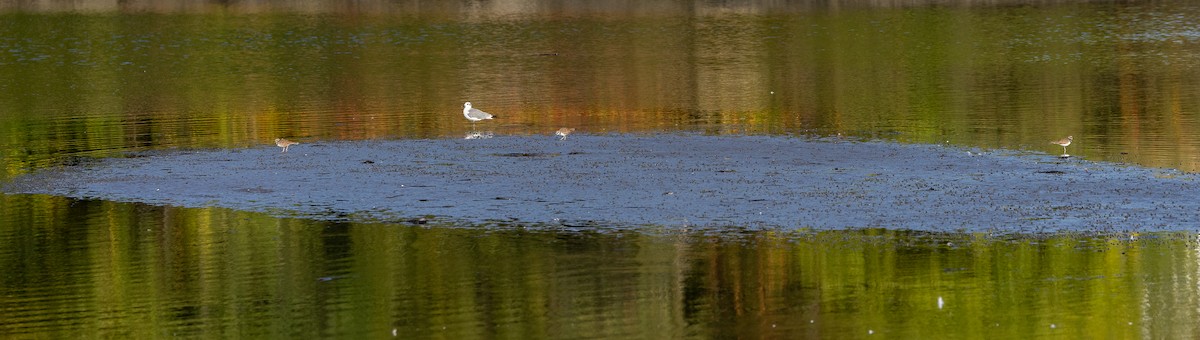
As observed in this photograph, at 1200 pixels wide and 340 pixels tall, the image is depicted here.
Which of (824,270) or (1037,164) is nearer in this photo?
(824,270)

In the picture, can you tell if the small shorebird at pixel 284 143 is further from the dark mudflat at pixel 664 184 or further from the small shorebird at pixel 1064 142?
the small shorebird at pixel 1064 142

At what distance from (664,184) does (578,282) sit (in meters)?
4.68

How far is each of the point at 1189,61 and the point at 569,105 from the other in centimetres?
1503

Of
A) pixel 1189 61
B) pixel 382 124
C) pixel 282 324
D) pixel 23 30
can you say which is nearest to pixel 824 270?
pixel 282 324

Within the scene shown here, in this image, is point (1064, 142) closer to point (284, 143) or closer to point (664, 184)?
point (664, 184)

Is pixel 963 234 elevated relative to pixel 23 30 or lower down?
lower down

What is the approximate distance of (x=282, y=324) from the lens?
11648mm

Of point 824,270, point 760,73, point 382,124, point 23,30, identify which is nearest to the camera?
point 824,270

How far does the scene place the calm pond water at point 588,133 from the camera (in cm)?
1177

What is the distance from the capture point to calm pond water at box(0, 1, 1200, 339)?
38.6 ft

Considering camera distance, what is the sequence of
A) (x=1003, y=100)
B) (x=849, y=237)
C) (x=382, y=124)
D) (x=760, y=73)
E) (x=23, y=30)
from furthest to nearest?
(x=23, y=30) → (x=760, y=73) → (x=1003, y=100) → (x=382, y=124) → (x=849, y=237)

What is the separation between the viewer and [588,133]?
881 inches

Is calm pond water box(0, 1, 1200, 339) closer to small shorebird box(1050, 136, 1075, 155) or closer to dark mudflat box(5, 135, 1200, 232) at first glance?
small shorebird box(1050, 136, 1075, 155)

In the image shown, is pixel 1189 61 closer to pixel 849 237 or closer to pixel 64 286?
pixel 849 237
